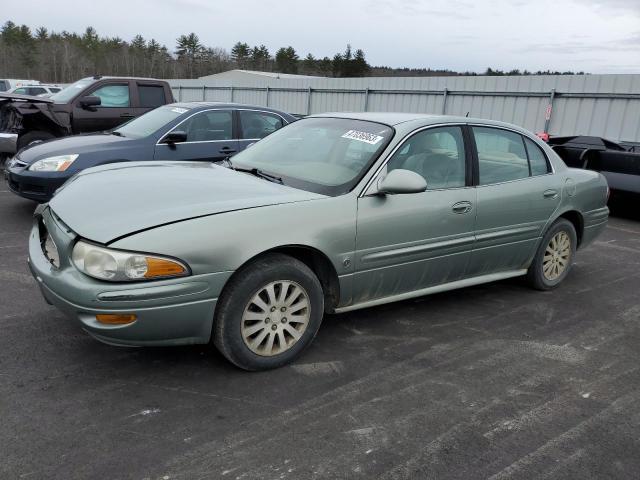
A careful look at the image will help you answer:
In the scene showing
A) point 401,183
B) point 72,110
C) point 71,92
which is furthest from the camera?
point 71,92

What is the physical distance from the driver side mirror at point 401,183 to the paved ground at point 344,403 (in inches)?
42.2

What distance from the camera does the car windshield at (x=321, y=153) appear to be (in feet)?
12.1

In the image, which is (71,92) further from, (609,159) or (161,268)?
(609,159)

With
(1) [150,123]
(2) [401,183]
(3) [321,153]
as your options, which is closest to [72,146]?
(1) [150,123]

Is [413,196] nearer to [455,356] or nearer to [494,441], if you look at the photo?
[455,356]

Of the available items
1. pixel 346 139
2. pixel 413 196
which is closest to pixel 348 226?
pixel 413 196

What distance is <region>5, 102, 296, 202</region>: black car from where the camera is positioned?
6250 millimetres

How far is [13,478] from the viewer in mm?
2244

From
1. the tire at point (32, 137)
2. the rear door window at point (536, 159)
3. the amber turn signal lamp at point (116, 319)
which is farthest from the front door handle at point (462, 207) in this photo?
the tire at point (32, 137)

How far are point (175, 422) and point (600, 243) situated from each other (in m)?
6.32

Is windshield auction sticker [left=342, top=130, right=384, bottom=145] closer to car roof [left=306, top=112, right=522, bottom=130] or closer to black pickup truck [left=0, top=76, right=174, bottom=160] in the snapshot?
car roof [left=306, top=112, right=522, bottom=130]

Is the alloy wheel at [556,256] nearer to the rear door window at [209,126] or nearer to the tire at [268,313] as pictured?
the tire at [268,313]

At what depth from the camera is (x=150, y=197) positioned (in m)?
Result: 3.21

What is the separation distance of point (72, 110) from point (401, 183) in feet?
25.5
